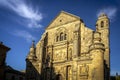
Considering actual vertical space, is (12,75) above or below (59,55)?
below

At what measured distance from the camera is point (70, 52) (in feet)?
125

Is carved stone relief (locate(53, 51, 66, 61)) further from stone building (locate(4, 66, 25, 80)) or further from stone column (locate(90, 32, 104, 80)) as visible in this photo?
stone building (locate(4, 66, 25, 80))

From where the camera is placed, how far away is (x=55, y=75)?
124ft

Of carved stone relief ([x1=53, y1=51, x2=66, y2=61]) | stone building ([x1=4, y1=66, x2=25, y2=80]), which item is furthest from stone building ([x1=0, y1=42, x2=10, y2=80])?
stone building ([x1=4, y1=66, x2=25, y2=80])

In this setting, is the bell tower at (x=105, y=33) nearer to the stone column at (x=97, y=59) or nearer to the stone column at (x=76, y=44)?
the stone column at (x=97, y=59)

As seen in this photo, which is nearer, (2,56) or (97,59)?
(97,59)

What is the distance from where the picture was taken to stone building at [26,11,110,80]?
108 ft

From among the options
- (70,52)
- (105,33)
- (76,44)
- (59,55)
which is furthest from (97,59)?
(59,55)

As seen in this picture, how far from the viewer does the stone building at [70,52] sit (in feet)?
108

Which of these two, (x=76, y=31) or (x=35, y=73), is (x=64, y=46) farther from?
(x=35, y=73)

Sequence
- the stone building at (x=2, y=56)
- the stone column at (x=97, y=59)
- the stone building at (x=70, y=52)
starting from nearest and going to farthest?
1. the stone column at (x=97, y=59)
2. the stone building at (x=70, y=52)
3. the stone building at (x=2, y=56)

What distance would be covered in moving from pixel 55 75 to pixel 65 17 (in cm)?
1198

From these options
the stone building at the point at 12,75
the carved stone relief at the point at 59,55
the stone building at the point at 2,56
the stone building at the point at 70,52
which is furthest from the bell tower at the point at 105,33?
the stone building at the point at 12,75

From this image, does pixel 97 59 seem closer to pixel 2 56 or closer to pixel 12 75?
pixel 2 56
